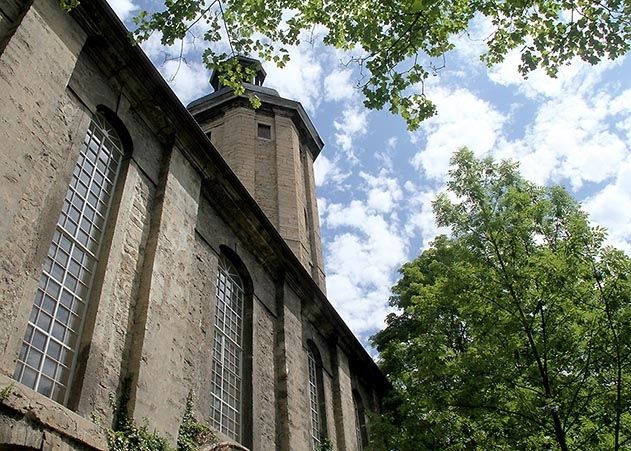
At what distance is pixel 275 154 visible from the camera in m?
22.5

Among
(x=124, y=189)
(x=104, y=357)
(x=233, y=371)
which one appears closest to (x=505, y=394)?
(x=233, y=371)

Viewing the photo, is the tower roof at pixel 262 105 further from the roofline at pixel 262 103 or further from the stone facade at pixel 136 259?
the stone facade at pixel 136 259

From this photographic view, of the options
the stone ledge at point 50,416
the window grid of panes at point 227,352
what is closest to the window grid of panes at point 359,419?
the window grid of panes at point 227,352

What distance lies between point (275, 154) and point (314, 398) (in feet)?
36.5

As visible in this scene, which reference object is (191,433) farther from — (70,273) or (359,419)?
(359,419)

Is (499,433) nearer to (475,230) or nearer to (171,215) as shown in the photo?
(475,230)

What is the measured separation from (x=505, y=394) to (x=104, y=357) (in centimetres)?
617

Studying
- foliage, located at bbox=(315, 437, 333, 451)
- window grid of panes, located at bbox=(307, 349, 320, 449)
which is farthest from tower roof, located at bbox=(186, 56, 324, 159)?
foliage, located at bbox=(315, 437, 333, 451)

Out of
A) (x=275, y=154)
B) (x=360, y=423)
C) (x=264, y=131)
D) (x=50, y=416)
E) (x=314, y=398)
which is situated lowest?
(x=50, y=416)

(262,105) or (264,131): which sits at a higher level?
(262,105)

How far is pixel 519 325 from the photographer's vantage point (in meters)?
9.30

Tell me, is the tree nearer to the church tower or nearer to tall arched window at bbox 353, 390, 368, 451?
tall arched window at bbox 353, 390, 368, 451

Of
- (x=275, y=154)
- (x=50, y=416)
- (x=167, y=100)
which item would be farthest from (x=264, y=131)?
(x=50, y=416)

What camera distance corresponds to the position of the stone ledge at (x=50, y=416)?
5.43m
